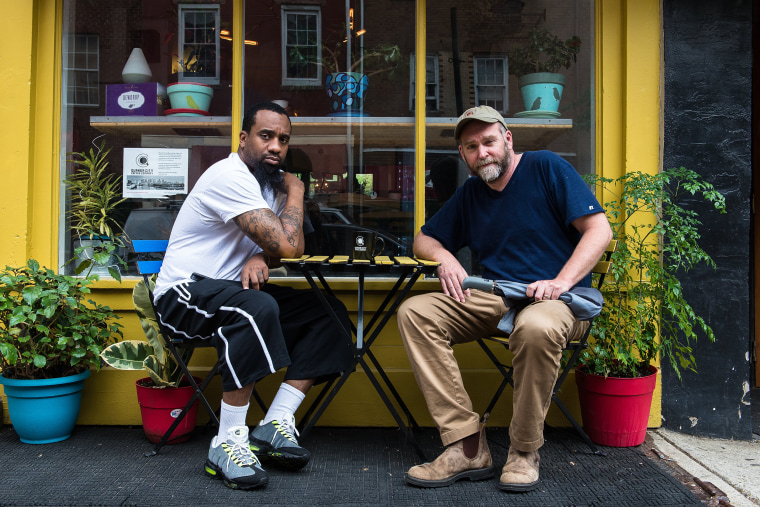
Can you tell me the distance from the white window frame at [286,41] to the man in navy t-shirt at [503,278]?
1.38 m

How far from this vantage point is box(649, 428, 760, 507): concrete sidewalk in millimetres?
2564

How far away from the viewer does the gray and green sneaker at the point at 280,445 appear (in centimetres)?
261

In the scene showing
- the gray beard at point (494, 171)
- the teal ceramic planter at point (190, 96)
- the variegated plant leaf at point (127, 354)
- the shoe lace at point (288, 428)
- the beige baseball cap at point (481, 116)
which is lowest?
the shoe lace at point (288, 428)

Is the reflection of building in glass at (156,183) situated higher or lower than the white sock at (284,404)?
higher

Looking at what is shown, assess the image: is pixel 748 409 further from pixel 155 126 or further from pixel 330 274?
pixel 155 126

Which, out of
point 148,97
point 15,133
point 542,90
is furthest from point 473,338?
point 15,133

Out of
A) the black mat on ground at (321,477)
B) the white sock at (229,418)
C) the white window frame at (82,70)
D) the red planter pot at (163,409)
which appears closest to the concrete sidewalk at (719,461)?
the black mat on ground at (321,477)

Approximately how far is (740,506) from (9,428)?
3.74 m

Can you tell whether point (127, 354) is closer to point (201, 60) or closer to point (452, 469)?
point (452, 469)

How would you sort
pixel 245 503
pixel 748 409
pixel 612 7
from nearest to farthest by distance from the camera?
1. pixel 245 503
2. pixel 748 409
3. pixel 612 7

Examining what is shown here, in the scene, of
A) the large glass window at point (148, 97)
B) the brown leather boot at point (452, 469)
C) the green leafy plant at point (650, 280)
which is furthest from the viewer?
the large glass window at point (148, 97)

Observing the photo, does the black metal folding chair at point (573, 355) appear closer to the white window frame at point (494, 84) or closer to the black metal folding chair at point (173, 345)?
the white window frame at point (494, 84)

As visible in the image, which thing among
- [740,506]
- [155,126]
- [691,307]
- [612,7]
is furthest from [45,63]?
[740,506]

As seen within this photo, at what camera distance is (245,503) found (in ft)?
7.79
